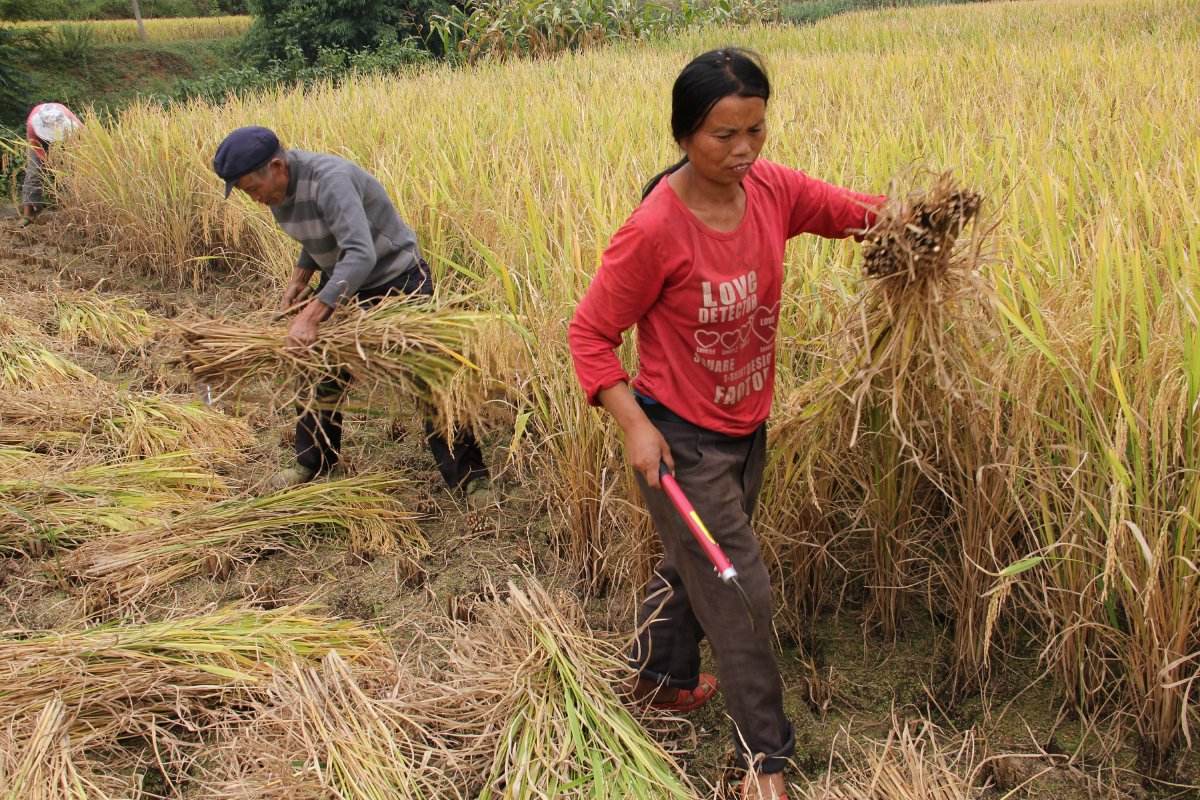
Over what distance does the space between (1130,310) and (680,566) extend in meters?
0.97

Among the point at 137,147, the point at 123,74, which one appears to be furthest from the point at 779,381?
the point at 123,74

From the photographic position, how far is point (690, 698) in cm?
199

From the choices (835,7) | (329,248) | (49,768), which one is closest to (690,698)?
(49,768)

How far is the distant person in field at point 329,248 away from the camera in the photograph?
8.62 feet

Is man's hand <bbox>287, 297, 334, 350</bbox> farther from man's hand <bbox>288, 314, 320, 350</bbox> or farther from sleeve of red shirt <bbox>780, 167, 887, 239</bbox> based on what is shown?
sleeve of red shirt <bbox>780, 167, 887, 239</bbox>

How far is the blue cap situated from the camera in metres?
2.55

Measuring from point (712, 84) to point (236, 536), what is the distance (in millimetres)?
1987

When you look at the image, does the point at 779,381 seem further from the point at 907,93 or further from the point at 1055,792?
the point at 907,93

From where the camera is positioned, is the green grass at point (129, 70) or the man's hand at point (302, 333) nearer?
the man's hand at point (302, 333)

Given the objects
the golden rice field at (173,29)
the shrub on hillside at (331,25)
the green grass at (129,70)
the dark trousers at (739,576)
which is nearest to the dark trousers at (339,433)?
the dark trousers at (739,576)

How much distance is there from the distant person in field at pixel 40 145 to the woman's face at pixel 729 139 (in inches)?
270

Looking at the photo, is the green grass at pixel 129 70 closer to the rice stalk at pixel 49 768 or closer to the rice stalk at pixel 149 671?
the rice stalk at pixel 149 671

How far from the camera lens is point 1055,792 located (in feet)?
5.66

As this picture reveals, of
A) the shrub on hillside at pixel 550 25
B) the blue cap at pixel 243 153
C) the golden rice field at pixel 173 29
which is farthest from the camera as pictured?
the golden rice field at pixel 173 29
